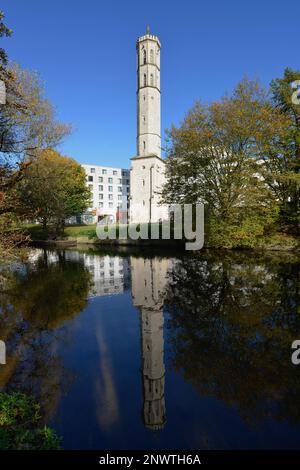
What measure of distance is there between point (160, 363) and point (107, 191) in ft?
277

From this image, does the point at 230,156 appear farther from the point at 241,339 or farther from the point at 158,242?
the point at 241,339

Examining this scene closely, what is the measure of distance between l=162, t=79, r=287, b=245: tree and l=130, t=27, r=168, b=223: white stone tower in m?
23.8

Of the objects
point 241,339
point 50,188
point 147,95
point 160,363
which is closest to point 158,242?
point 50,188

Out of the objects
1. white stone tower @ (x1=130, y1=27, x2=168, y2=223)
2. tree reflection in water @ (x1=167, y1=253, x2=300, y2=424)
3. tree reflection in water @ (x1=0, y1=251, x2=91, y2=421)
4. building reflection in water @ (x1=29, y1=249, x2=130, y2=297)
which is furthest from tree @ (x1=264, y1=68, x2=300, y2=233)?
white stone tower @ (x1=130, y1=27, x2=168, y2=223)

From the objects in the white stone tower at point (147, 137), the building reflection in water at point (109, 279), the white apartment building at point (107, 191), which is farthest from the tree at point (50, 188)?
the white apartment building at point (107, 191)

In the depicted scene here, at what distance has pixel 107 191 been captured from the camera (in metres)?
87.3

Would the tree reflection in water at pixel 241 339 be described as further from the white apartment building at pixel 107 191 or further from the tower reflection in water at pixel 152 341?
the white apartment building at pixel 107 191

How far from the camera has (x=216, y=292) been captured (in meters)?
11.0

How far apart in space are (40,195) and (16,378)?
2897 cm

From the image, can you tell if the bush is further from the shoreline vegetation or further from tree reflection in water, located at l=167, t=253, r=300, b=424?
the shoreline vegetation

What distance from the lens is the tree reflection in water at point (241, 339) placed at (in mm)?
4582

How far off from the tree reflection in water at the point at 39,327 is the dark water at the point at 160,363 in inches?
1.3
